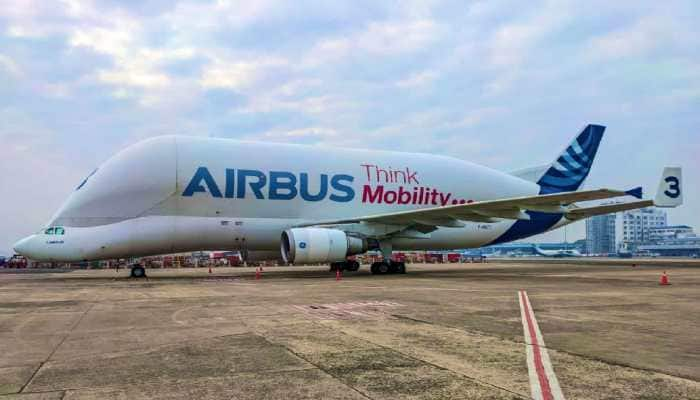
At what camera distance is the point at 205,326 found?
7410 mm

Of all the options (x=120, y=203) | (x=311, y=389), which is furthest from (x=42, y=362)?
(x=120, y=203)

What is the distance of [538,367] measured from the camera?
4.79 m

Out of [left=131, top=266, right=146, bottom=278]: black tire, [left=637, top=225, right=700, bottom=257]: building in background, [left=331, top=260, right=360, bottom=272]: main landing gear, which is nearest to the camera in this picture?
[left=131, top=266, right=146, bottom=278]: black tire

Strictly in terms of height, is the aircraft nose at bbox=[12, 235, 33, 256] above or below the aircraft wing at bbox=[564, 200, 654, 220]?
below

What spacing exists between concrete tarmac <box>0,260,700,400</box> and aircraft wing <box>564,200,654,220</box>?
1274cm

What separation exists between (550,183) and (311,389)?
27.9 meters

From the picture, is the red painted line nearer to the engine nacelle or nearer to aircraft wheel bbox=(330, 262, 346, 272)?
the engine nacelle

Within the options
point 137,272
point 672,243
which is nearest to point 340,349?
point 137,272

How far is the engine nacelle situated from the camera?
19597 millimetres

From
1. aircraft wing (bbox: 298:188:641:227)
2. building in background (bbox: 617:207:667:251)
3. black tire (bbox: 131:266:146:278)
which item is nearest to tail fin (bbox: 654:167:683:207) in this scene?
aircraft wing (bbox: 298:188:641:227)

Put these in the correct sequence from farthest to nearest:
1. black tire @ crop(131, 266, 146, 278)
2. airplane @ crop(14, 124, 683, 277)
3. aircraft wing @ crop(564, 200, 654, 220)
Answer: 1. aircraft wing @ crop(564, 200, 654, 220)
2. black tire @ crop(131, 266, 146, 278)
3. airplane @ crop(14, 124, 683, 277)

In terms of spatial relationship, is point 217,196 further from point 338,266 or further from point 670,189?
point 670,189

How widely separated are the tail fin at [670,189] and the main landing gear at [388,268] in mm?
10869

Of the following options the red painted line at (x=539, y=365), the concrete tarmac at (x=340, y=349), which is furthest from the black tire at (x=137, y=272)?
the red painted line at (x=539, y=365)
